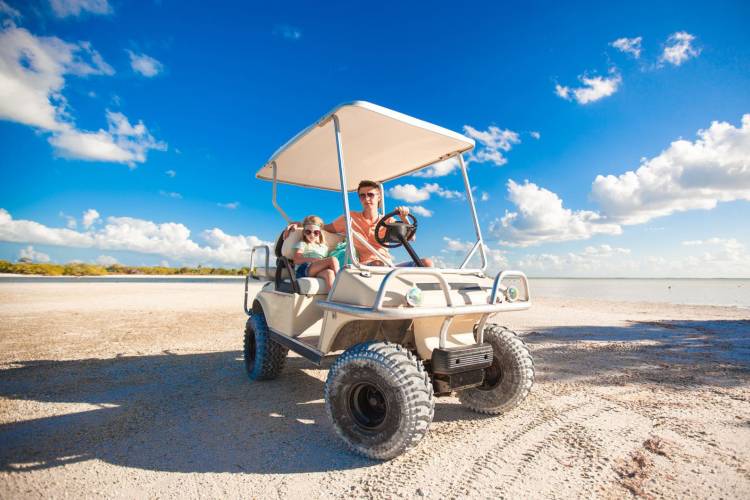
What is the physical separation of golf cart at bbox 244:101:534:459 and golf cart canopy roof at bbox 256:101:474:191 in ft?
0.05

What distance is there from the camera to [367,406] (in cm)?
266

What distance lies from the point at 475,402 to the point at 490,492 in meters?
1.17

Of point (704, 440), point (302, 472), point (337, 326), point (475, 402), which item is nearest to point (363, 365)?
point (337, 326)

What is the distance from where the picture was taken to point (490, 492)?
204cm

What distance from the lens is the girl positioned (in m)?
3.36

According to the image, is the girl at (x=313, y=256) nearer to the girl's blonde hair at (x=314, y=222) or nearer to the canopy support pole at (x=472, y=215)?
the girl's blonde hair at (x=314, y=222)

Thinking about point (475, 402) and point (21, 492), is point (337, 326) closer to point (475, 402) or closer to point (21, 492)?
point (475, 402)

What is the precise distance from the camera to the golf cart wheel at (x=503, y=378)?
3047 millimetres

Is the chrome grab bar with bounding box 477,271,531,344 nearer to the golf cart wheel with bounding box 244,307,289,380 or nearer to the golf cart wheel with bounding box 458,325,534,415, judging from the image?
the golf cart wheel with bounding box 458,325,534,415

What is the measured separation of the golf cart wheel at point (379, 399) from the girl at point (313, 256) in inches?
39.8

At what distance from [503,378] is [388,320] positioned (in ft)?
3.66

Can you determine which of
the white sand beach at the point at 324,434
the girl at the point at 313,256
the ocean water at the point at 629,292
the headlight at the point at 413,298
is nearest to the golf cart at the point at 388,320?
the headlight at the point at 413,298

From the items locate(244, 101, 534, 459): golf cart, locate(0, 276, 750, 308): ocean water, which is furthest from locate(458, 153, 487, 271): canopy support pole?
locate(0, 276, 750, 308): ocean water

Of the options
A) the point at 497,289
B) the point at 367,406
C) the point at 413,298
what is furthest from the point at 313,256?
the point at 497,289
